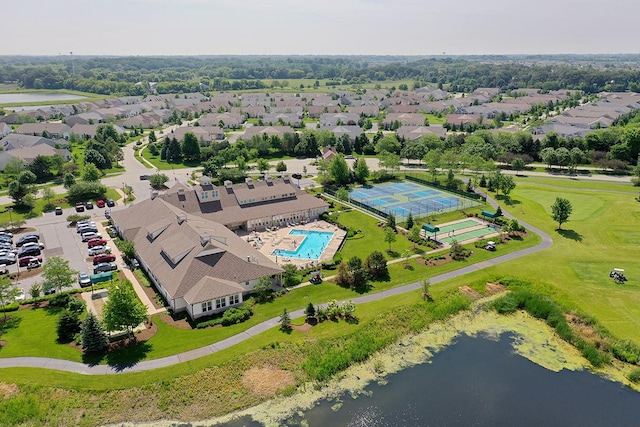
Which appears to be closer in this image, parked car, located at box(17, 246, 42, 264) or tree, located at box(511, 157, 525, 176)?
parked car, located at box(17, 246, 42, 264)

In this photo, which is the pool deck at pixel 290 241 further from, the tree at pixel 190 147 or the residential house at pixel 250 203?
the tree at pixel 190 147

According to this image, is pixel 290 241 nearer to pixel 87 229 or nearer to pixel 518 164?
pixel 87 229

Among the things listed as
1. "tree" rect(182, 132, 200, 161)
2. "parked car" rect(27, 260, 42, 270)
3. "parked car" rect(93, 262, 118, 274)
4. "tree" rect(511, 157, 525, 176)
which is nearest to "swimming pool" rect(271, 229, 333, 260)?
"parked car" rect(93, 262, 118, 274)

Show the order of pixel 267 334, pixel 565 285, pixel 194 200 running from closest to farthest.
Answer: pixel 267 334 → pixel 565 285 → pixel 194 200

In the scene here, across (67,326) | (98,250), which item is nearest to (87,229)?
(98,250)

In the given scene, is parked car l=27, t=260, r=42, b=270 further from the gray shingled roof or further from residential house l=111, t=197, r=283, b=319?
the gray shingled roof

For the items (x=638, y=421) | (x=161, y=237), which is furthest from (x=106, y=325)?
(x=638, y=421)

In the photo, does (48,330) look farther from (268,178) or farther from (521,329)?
(521,329)
